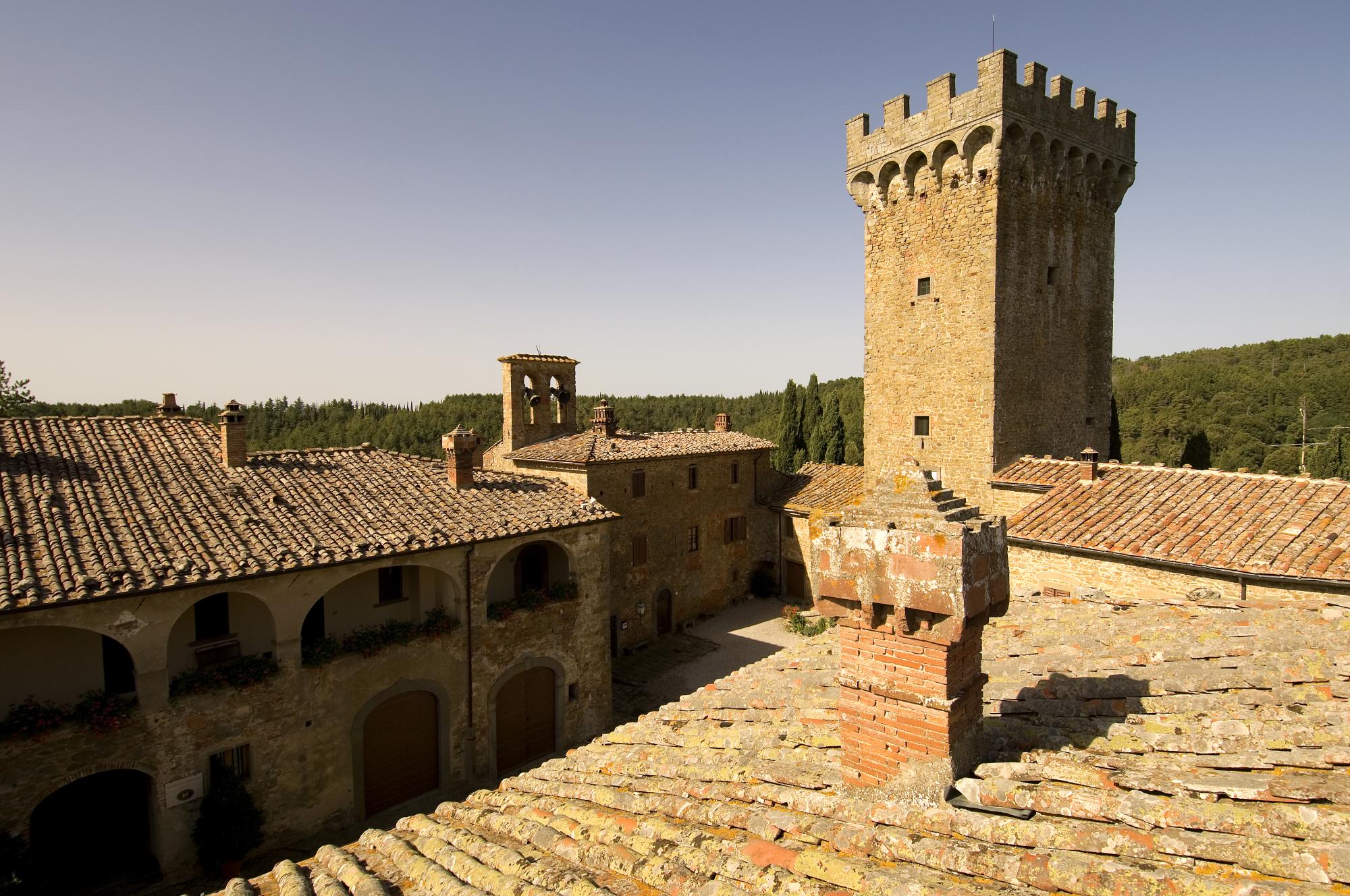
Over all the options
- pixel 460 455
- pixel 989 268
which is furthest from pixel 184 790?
pixel 989 268

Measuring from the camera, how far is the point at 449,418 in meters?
78.3

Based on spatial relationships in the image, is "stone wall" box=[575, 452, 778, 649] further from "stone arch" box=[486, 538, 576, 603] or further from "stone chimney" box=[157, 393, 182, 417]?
"stone chimney" box=[157, 393, 182, 417]

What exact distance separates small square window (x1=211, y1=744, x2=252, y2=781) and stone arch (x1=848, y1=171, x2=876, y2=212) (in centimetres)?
2019

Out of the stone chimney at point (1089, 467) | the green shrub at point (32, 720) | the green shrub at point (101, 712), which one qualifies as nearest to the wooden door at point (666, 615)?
the stone chimney at point (1089, 467)

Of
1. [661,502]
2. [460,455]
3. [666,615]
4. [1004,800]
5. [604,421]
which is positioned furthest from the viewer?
[604,421]

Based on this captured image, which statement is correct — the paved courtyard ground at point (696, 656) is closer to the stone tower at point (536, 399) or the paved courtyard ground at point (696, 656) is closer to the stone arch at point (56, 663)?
the stone tower at point (536, 399)

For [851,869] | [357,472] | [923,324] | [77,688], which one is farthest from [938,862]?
[923,324]

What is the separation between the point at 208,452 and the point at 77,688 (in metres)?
5.32

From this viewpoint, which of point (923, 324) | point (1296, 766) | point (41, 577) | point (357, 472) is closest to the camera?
point (1296, 766)

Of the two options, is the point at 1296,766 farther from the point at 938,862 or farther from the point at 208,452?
the point at 208,452

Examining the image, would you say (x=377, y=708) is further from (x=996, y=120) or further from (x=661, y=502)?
(x=996, y=120)

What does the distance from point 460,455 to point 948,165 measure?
590 inches

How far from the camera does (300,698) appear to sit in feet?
41.3

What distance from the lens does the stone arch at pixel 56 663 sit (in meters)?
10.9
